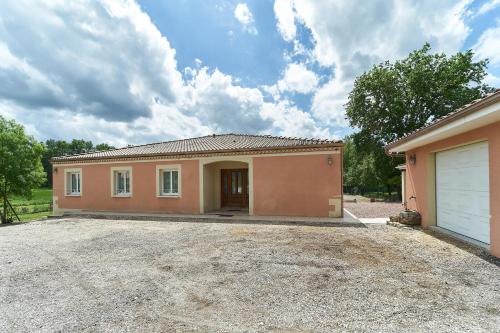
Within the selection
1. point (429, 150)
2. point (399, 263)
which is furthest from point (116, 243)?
point (429, 150)

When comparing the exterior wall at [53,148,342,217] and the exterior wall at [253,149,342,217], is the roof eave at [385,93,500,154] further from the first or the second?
the exterior wall at [53,148,342,217]

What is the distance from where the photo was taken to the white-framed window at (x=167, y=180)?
44.2 feet

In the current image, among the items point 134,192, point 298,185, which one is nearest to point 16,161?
point 134,192

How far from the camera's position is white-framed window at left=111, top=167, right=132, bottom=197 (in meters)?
14.4

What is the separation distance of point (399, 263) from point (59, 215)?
17415mm

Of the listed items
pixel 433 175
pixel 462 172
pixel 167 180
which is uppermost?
pixel 462 172

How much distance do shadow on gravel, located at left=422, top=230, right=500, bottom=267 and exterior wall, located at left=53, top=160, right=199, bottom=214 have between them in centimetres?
986

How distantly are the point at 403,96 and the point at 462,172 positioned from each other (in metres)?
21.5

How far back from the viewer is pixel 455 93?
23.0m

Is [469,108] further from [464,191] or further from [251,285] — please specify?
[251,285]

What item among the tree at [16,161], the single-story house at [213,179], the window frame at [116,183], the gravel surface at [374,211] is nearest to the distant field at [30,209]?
the tree at [16,161]

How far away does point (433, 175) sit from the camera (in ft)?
28.3

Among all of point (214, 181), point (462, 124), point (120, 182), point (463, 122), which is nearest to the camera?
point (463, 122)

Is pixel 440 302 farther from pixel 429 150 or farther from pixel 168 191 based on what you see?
pixel 168 191
